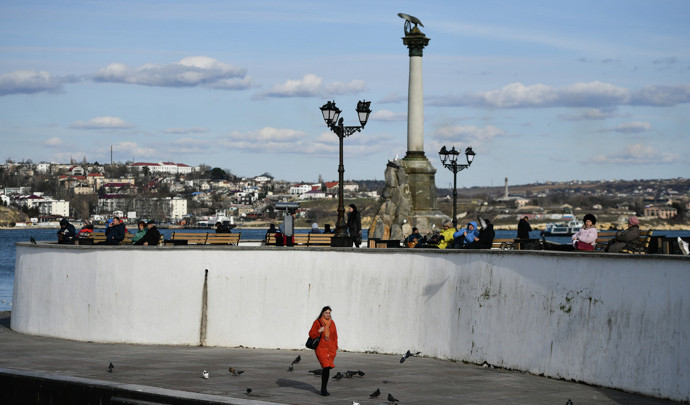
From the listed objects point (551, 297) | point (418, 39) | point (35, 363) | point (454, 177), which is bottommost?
point (35, 363)

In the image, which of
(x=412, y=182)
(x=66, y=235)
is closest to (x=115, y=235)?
(x=66, y=235)

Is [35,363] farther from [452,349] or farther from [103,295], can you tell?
[452,349]

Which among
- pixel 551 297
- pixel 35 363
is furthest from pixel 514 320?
pixel 35 363

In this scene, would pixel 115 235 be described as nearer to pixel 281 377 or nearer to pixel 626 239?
pixel 281 377

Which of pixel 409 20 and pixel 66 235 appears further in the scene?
pixel 409 20

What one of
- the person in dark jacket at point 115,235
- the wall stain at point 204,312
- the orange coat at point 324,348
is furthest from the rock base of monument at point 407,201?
the orange coat at point 324,348

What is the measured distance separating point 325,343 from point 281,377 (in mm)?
1976

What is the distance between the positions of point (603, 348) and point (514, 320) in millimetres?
2107

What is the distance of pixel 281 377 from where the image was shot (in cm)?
1598

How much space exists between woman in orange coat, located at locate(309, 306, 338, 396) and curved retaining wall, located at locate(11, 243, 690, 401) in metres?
3.82

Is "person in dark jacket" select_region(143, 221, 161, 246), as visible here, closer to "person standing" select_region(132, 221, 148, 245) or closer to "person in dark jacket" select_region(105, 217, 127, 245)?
"person standing" select_region(132, 221, 148, 245)

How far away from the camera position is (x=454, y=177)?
122ft

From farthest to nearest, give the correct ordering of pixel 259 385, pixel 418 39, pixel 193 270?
pixel 418 39 < pixel 193 270 < pixel 259 385

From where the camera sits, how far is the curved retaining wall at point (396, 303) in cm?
1452
